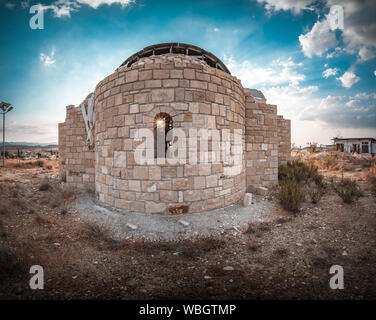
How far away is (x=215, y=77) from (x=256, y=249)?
3792 mm

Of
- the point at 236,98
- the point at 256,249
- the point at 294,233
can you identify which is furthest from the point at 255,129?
the point at 256,249

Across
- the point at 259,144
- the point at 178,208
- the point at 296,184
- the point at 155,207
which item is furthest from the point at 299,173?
the point at 155,207

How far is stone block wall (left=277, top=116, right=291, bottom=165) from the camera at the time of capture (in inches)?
302

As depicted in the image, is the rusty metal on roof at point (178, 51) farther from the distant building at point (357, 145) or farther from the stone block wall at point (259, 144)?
the distant building at point (357, 145)

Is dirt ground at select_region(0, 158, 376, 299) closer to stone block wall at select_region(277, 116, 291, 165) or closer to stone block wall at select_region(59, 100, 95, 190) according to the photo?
stone block wall at select_region(59, 100, 95, 190)

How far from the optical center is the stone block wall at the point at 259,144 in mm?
5898

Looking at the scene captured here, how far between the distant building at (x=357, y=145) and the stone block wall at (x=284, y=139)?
53.0ft

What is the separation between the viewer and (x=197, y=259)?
8.92 feet

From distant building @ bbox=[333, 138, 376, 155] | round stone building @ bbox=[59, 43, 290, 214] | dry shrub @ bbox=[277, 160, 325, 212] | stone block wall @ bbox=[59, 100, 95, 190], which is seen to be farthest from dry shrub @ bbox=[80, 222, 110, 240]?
distant building @ bbox=[333, 138, 376, 155]

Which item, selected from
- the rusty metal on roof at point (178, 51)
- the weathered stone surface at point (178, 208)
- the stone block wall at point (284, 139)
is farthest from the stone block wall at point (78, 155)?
the stone block wall at point (284, 139)

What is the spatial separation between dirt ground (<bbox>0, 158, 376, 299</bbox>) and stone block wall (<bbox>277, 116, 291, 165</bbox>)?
3743mm

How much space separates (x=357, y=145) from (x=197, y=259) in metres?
23.5

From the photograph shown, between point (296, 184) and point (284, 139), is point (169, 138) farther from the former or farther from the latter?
point (284, 139)

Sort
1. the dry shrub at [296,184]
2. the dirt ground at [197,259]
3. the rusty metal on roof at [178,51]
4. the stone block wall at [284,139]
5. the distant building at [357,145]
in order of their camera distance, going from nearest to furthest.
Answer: the dirt ground at [197,259]
the dry shrub at [296,184]
the rusty metal on roof at [178,51]
the stone block wall at [284,139]
the distant building at [357,145]
